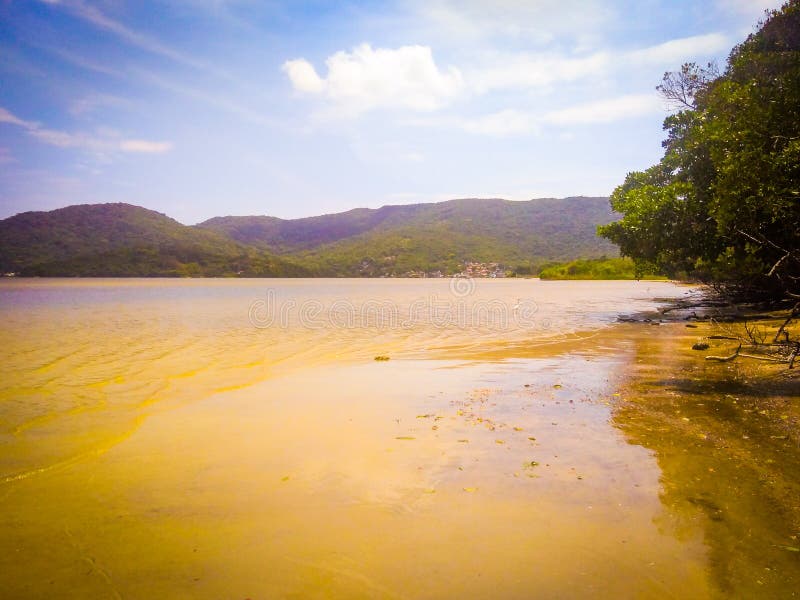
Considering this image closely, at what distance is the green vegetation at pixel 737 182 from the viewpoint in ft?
32.9

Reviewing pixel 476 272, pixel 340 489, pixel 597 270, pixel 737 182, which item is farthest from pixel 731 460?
pixel 476 272

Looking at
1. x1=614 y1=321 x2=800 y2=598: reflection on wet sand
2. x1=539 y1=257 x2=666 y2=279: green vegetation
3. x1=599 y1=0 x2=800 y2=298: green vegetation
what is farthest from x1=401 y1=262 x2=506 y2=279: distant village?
x1=614 y1=321 x2=800 y2=598: reflection on wet sand

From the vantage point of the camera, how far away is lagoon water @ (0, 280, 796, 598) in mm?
3904

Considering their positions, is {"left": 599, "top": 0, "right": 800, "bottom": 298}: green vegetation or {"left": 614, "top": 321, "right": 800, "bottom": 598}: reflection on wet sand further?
{"left": 599, "top": 0, "right": 800, "bottom": 298}: green vegetation

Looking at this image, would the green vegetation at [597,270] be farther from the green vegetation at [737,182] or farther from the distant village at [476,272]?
the green vegetation at [737,182]

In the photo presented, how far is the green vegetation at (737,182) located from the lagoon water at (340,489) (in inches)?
199

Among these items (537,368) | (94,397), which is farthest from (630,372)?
(94,397)

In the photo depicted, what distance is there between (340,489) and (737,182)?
10.9 metres

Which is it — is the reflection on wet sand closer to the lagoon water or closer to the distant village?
the lagoon water

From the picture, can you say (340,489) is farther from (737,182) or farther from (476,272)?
(476,272)

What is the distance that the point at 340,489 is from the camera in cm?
570

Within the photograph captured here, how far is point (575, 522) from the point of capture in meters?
4.74

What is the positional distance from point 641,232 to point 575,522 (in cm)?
2354

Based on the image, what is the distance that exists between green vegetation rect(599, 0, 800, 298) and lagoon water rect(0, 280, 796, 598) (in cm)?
506
